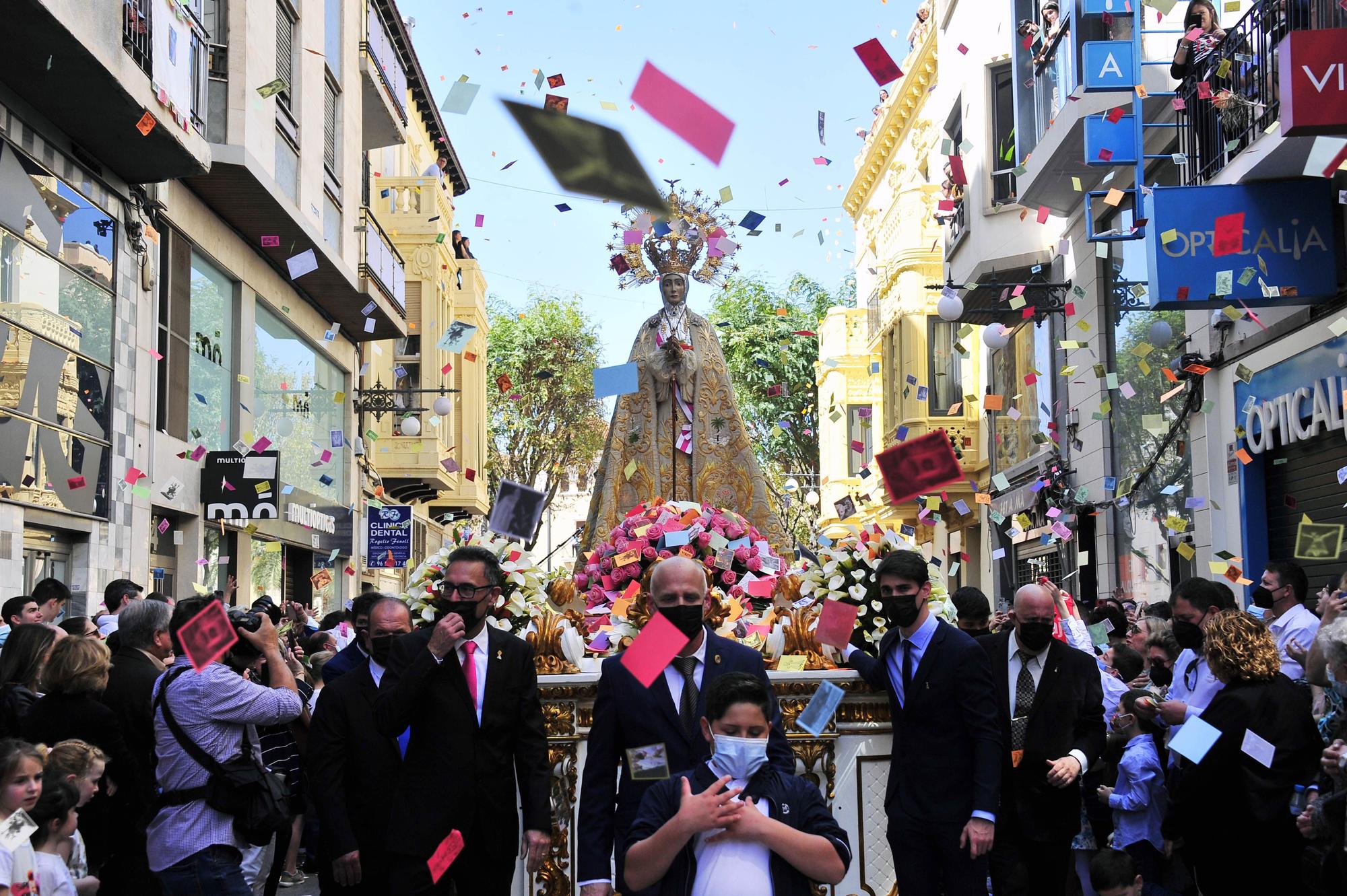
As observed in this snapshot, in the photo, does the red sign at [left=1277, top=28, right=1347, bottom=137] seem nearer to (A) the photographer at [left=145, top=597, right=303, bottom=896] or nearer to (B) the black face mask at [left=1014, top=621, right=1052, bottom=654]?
(B) the black face mask at [left=1014, top=621, right=1052, bottom=654]

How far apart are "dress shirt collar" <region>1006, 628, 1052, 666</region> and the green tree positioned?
3582 centimetres

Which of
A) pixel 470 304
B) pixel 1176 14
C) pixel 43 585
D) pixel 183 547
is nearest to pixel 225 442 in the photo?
pixel 183 547

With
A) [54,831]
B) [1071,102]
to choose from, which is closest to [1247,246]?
[1071,102]

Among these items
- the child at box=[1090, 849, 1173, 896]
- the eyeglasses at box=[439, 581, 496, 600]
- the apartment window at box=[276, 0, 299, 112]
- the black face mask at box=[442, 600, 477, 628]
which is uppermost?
the apartment window at box=[276, 0, 299, 112]

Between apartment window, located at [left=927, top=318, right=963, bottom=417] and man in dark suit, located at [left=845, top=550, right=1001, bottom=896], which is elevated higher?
apartment window, located at [left=927, top=318, right=963, bottom=417]

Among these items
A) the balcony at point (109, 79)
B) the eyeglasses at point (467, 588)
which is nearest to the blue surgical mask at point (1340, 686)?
the eyeglasses at point (467, 588)

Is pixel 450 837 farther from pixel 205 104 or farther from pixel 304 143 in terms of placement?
pixel 304 143

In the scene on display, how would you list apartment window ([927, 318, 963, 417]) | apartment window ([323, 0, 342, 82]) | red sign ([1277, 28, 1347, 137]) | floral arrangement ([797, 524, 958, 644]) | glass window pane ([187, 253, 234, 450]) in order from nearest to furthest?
floral arrangement ([797, 524, 958, 644]) → red sign ([1277, 28, 1347, 137]) → glass window pane ([187, 253, 234, 450]) → apartment window ([323, 0, 342, 82]) → apartment window ([927, 318, 963, 417])

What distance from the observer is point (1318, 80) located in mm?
9664

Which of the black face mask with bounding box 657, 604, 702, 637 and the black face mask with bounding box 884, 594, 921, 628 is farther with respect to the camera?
the black face mask with bounding box 884, 594, 921, 628

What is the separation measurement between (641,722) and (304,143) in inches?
678

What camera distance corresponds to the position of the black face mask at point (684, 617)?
5141mm

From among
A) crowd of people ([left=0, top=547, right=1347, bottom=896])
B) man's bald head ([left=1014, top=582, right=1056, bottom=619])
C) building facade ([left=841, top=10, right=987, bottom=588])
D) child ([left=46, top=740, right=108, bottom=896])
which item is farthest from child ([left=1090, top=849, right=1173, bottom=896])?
building facade ([left=841, top=10, right=987, bottom=588])

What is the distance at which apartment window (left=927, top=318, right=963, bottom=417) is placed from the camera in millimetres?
29703
